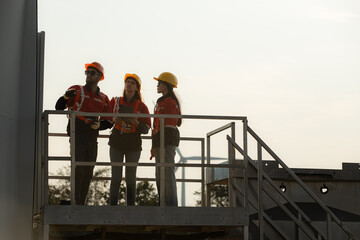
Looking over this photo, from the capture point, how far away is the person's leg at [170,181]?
11.7 metres

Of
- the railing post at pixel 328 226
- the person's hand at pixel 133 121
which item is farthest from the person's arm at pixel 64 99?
the railing post at pixel 328 226

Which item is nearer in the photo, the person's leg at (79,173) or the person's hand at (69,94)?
the person's leg at (79,173)

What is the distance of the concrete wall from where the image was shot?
11.3 meters

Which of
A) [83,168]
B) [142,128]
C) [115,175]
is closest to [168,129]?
[142,128]

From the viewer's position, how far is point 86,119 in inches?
464

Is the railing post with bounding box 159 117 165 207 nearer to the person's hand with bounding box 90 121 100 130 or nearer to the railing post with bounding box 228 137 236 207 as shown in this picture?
the person's hand with bounding box 90 121 100 130

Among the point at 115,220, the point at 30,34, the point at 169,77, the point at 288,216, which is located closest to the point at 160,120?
the point at 169,77

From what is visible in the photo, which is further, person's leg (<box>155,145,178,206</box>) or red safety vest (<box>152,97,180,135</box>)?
red safety vest (<box>152,97,180,135</box>)

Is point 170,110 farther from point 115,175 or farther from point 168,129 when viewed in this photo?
point 115,175

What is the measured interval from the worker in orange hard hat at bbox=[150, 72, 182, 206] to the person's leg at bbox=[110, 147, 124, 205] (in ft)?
1.70

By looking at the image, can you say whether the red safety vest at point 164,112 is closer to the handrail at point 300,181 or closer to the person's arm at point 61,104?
the handrail at point 300,181

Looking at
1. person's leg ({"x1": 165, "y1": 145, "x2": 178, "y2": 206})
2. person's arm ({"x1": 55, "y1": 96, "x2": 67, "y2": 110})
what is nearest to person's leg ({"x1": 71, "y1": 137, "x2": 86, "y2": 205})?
person's arm ({"x1": 55, "y1": 96, "x2": 67, "y2": 110})

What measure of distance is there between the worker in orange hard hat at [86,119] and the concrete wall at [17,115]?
0.53m

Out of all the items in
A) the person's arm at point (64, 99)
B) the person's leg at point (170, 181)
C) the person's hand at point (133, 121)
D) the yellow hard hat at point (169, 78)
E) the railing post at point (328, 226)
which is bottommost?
the railing post at point (328, 226)
